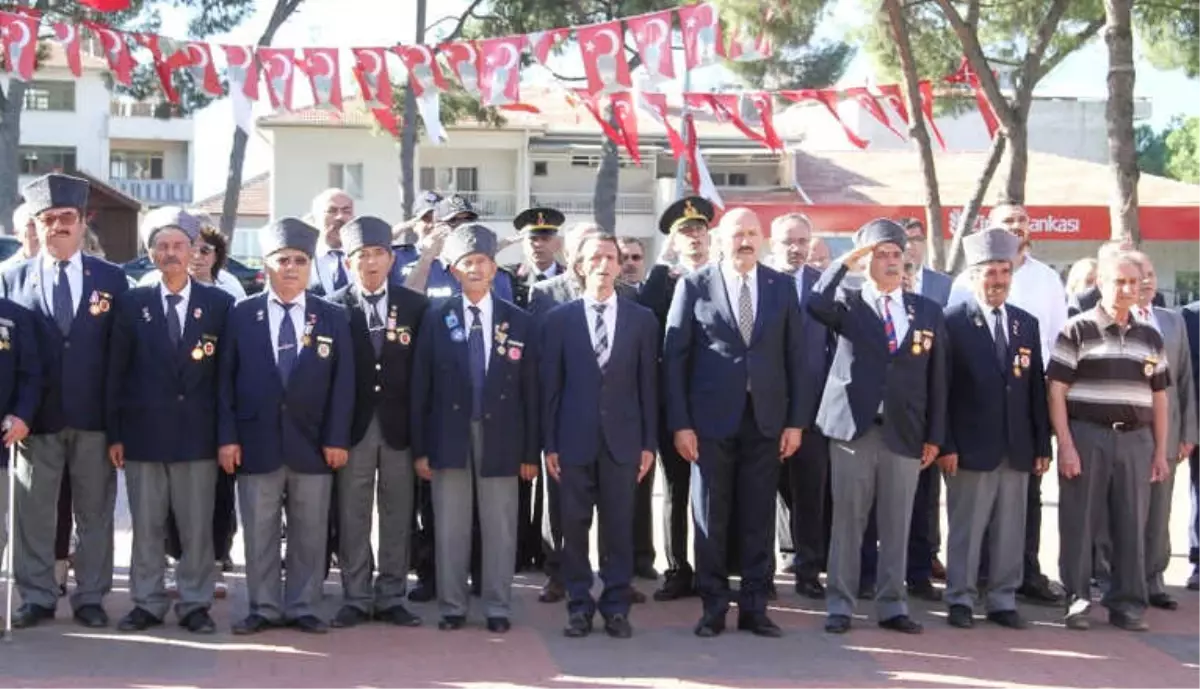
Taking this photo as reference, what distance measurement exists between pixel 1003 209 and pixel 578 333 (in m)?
3.07

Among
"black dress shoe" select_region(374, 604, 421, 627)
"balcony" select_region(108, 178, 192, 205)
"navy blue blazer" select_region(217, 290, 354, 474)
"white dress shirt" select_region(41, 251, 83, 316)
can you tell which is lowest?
"black dress shoe" select_region(374, 604, 421, 627)

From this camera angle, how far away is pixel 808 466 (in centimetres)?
941

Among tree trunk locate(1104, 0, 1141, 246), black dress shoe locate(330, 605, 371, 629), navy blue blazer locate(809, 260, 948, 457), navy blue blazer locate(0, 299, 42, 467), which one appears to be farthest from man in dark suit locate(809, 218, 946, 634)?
tree trunk locate(1104, 0, 1141, 246)

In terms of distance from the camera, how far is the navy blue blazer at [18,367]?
791 cm

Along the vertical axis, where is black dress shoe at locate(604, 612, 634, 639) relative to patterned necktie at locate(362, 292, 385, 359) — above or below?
below

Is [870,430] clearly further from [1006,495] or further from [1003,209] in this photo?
[1003,209]

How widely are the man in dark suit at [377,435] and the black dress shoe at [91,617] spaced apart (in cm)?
120

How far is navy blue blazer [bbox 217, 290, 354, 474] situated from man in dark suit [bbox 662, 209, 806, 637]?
1.75 m

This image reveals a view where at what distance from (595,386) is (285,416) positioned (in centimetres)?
158

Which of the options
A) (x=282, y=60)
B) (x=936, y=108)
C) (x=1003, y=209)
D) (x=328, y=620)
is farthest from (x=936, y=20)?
(x=328, y=620)

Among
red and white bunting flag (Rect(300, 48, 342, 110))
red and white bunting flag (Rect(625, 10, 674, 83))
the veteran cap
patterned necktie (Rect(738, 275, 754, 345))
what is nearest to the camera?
patterned necktie (Rect(738, 275, 754, 345))

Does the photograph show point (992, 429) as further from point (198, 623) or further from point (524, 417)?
point (198, 623)

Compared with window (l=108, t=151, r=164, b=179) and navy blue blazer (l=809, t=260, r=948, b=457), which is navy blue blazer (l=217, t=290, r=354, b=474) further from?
window (l=108, t=151, r=164, b=179)

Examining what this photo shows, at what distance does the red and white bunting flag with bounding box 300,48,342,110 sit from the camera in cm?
1501
